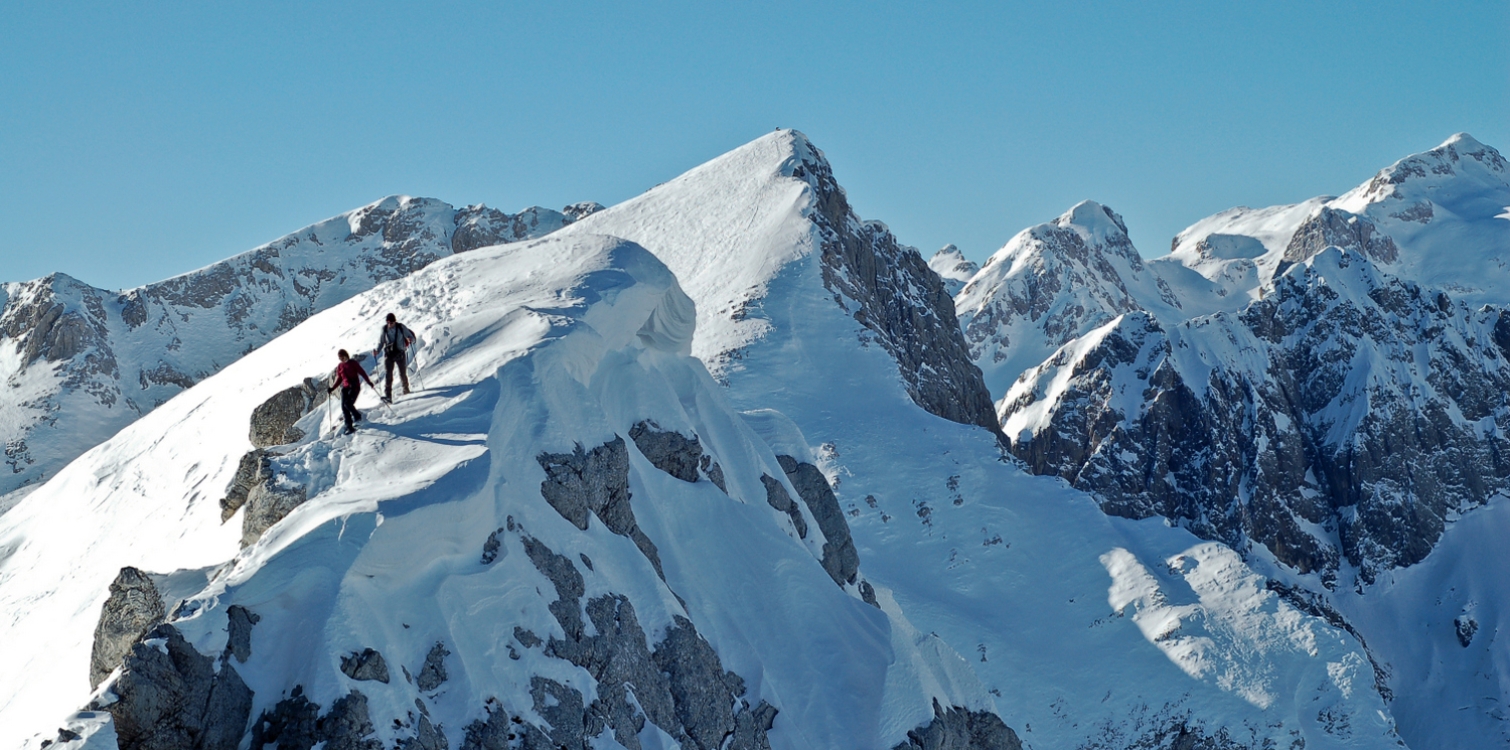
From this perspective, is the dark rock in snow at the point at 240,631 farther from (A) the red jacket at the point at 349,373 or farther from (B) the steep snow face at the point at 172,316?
(B) the steep snow face at the point at 172,316

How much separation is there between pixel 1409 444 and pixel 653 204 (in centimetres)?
11288

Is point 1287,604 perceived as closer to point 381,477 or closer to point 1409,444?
point 381,477

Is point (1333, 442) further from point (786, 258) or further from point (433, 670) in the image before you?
point (433, 670)

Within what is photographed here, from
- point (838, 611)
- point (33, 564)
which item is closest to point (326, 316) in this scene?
point (33, 564)

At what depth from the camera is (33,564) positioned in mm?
43250

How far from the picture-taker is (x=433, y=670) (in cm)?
2497

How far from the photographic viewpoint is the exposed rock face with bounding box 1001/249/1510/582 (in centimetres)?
16075

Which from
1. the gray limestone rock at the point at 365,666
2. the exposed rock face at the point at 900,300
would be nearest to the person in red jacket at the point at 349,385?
the gray limestone rock at the point at 365,666

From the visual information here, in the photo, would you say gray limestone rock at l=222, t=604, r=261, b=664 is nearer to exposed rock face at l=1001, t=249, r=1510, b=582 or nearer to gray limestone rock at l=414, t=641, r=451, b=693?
gray limestone rock at l=414, t=641, r=451, b=693

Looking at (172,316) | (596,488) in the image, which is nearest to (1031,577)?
(596,488)

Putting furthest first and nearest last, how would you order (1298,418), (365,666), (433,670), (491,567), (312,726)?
(1298,418), (491,567), (433,670), (365,666), (312,726)

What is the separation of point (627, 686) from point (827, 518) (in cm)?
1948

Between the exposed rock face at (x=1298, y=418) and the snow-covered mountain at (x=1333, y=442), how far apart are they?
8.5 inches

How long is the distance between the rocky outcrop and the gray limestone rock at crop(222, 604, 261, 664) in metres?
22.8
